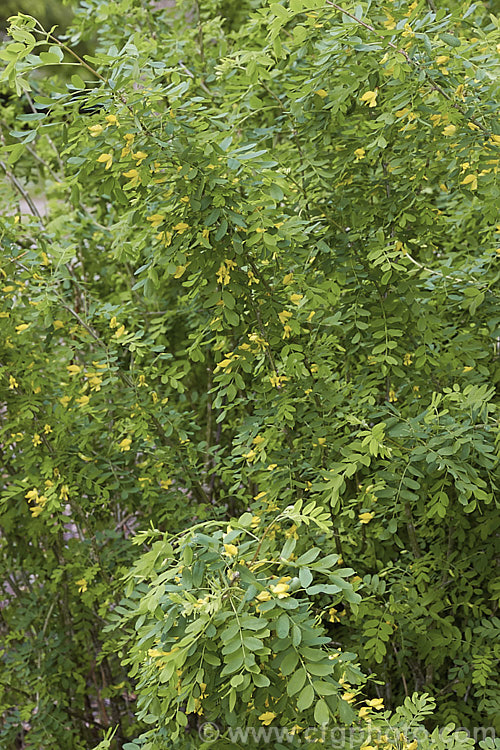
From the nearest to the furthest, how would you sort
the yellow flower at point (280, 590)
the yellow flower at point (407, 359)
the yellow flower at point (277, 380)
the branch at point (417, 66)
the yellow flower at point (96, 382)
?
the yellow flower at point (280, 590) < the branch at point (417, 66) < the yellow flower at point (277, 380) < the yellow flower at point (407, 359) < the yellow flower at point (96, 382)

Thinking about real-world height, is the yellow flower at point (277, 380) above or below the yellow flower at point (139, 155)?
below

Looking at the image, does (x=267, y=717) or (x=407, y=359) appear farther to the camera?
(x=407, y=359)

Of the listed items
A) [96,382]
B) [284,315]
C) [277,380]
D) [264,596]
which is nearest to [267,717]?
[264,596]

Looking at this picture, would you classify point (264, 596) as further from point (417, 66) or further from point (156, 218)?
point (417, 66)

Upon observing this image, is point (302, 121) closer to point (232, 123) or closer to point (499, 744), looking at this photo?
point (232, 123)

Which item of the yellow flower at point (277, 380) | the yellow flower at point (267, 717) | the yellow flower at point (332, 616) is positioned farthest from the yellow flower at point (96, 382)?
the yellow flower at point (267, 717)

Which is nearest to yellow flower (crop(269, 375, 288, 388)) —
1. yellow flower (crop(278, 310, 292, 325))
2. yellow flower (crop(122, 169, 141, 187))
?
yellow flower (crop(278, 310, 292, 325))

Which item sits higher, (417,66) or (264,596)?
(417,66)

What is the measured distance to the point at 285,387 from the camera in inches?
81.0

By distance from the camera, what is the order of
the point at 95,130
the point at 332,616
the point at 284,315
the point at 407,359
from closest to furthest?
1. the point at 95,130
2. the point at 284,315
3. the point at 332,616
4. the point at 407,359

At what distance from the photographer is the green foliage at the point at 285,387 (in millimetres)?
1376

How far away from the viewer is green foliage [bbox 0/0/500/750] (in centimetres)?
138

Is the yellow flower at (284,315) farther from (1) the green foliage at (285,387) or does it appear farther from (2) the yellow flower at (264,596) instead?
(2) the yellow flower at (264,596)

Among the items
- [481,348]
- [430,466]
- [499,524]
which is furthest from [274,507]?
[481,348]
